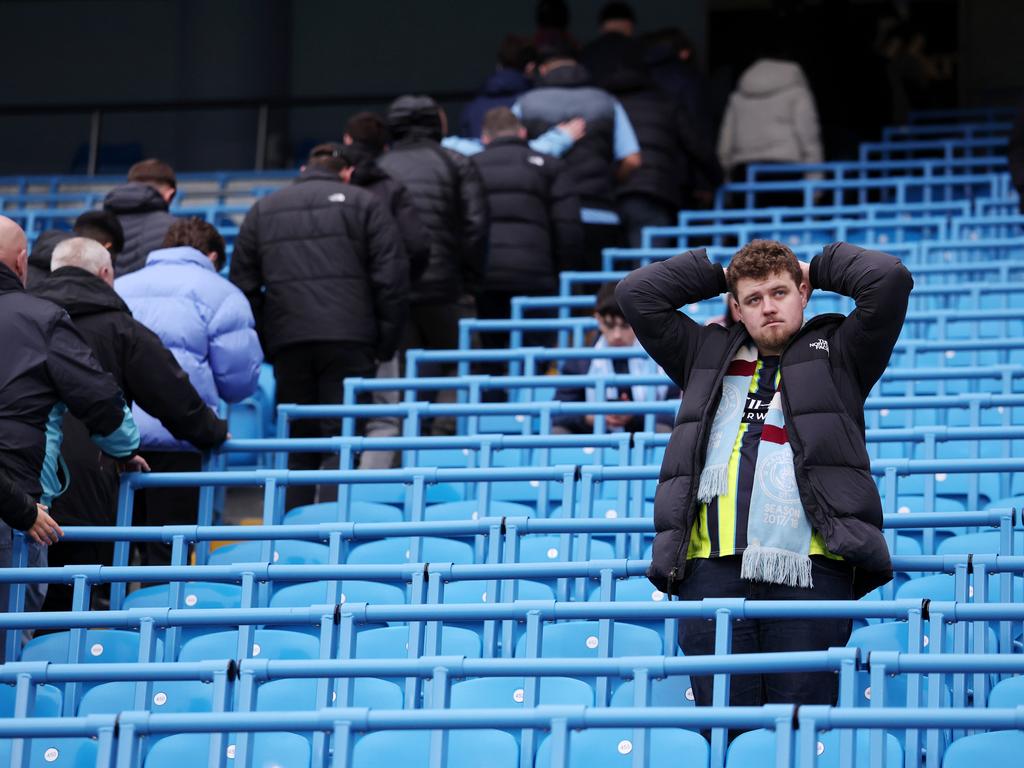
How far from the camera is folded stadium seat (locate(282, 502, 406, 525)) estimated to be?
5.82 m

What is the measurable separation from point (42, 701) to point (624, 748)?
60.8 inches

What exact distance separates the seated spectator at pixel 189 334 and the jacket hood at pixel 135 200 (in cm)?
110

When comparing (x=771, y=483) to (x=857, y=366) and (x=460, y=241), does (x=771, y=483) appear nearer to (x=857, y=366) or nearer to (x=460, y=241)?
(x=857, y=366)

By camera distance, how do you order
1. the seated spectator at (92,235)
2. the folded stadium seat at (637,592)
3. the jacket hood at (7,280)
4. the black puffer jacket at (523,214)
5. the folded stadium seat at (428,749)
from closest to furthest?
the folded stadium seat at (428,749) < the folded stadium seat at (637,592) < the jacket hood at (7,280) < the seated spectator at (92,235) < the black puffer jacket at (523,214)

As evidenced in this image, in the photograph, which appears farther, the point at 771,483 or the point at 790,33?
the point at 790,33

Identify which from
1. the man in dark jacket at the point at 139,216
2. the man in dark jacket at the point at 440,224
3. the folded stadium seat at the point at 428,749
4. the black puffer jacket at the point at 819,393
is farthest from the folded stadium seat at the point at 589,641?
the man in dark jacket at the point at 440,224

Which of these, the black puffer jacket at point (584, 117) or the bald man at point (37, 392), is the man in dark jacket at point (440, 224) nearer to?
the black puffer jacket at point (584, 117)

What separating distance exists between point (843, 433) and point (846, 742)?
95 centimetres

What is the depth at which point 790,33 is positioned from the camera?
12.0 meters

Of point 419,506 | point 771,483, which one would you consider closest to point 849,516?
point 771,483

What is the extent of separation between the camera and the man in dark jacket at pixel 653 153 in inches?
388

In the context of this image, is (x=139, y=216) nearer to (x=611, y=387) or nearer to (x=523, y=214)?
(x=523, y=214)

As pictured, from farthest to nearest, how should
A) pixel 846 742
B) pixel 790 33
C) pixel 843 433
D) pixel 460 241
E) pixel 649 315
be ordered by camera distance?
1. pixel 790 33
2. pixel 460 241
3. pixel 649 315
4. pixel 843 433
5. pixel 846 742

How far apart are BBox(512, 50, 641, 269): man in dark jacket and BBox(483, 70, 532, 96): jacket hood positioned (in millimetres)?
374
